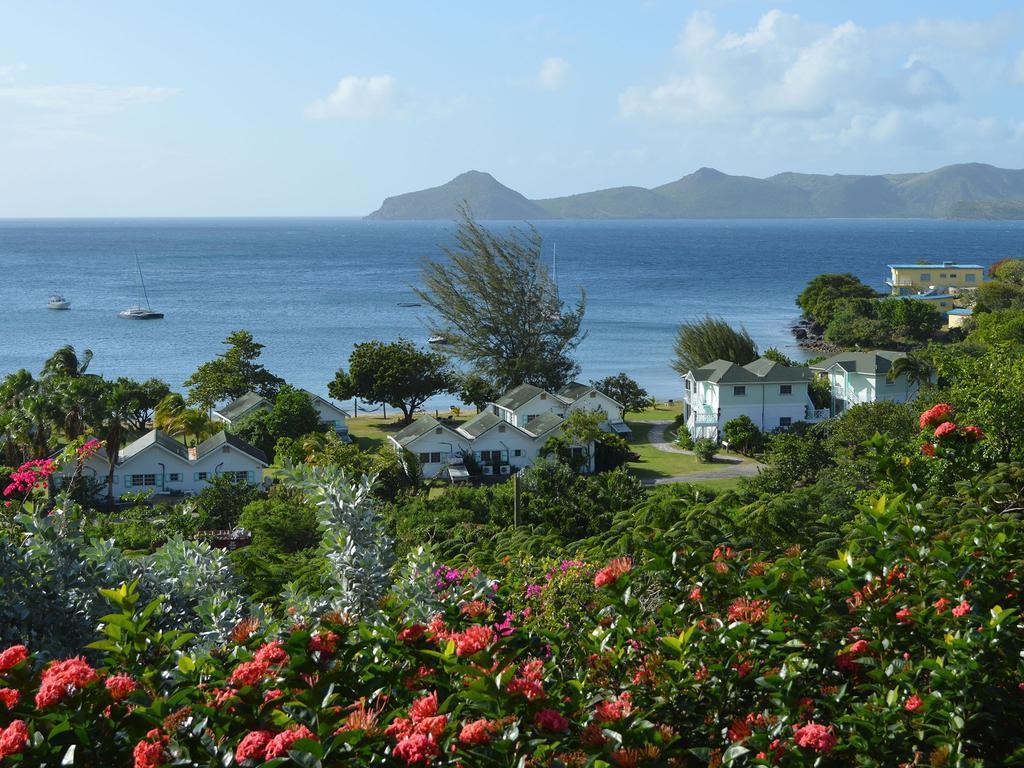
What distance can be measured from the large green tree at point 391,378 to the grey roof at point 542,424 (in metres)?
8.77

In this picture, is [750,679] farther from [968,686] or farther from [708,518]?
[708,518]

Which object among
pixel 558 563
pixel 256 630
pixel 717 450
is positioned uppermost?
pixel 256 630

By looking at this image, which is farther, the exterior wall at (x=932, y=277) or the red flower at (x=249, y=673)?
the exterior wall at (x=932, y=277)

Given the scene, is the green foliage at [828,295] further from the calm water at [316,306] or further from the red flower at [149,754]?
the red flower at [149,754]

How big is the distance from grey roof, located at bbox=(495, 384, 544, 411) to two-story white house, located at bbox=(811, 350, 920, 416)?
46.7ft

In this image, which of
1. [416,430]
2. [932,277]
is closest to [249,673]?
[416,430]

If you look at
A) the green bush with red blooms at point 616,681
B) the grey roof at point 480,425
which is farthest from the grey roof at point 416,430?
the green bush with red blooms at point 616,681

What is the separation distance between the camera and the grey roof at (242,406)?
4572 centimetres

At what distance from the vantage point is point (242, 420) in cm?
4253

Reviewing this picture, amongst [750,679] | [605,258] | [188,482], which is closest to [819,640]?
[750,679]

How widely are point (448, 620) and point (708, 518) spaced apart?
6.12 metres

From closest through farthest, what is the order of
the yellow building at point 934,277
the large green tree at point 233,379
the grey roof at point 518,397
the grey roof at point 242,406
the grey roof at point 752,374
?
the grey roof at point 752,374, the grey roof at point 242,406, the grey roof at point 518,397, the large green tree at point 233,379, the yellow building at point 934,277

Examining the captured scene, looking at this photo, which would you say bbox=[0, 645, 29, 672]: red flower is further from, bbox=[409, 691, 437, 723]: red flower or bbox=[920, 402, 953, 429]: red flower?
bbox=[920, 402, 953, 429]: red flower

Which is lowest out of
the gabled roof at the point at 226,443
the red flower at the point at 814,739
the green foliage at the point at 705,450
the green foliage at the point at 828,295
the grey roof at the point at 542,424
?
the green foliage at the point at 705,450
